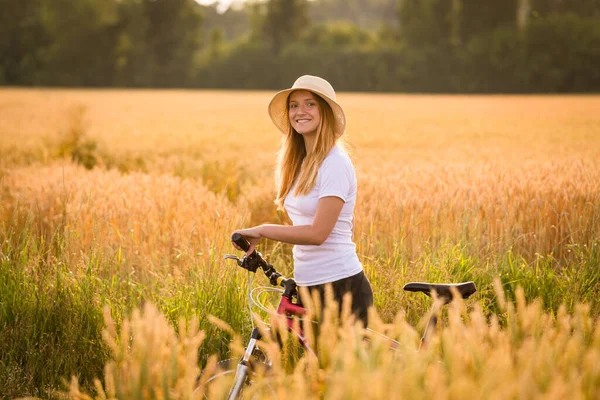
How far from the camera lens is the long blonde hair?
3.24 m

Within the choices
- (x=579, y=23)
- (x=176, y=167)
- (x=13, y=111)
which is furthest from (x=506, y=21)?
(x=176, y=167)

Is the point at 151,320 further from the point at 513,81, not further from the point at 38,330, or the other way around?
the point at 513,81

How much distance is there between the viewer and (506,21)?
204ft

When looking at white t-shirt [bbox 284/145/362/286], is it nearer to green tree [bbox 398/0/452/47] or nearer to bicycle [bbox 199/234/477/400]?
bicycle [bbox 199/234/477/400]

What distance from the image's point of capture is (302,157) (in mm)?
3547

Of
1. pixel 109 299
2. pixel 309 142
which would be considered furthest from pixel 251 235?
pixel 109 299

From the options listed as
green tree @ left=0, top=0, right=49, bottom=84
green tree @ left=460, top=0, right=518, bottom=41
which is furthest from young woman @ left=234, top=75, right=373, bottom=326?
green tree @ left=0, top=0, right=49, bottom=84

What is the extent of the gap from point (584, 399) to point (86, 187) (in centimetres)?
603

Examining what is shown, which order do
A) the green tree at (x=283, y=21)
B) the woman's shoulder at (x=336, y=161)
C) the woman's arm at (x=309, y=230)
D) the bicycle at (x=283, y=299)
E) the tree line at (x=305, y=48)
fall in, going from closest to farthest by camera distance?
1. the bicycle at (x=283, y=299)
2. the woman's arm at (x=309, y=230)
3. the woman's shoulder at (x=336, y=161)
4. the tree line at (x=305, y=48)
5. the green tree at (x=283, y=21)

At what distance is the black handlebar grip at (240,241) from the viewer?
2.93 m

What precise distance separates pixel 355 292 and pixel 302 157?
29.9 inches

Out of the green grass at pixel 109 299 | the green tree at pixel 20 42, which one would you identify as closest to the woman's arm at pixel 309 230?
the green grass at pixel 109 299

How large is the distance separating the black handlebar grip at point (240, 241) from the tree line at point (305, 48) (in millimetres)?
54909

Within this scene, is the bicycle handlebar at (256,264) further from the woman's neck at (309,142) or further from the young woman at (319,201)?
the woman's neck at (309,142)
